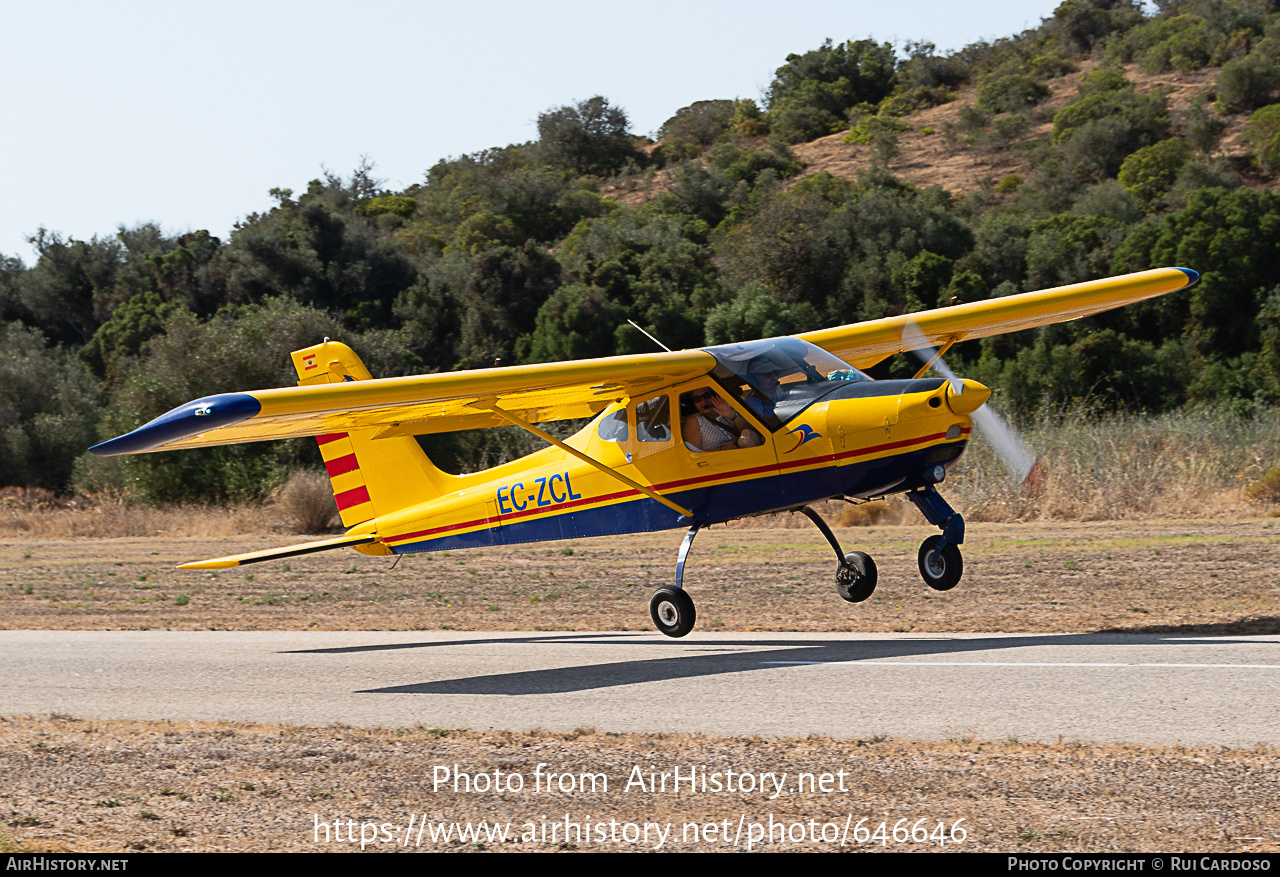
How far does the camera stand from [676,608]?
12.3 meters

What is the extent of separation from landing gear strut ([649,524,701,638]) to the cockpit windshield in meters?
1.42

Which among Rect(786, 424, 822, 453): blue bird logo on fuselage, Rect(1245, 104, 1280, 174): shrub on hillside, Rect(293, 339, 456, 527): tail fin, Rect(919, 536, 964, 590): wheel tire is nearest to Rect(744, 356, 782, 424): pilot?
Rect(786, 424, 822, 453): blue bird logo on fuselage

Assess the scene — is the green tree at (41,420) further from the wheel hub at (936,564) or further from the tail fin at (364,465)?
the wheel hub at (936,564)

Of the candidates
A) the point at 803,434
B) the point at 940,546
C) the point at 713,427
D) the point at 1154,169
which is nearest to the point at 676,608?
the point at 713,427

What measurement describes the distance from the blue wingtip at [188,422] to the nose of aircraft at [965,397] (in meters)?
5.52

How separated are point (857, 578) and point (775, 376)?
245 cm

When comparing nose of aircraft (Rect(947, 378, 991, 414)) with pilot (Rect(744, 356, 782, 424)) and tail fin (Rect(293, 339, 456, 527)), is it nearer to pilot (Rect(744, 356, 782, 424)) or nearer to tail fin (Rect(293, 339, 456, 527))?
pilot (Rect(744, 356, 782, 424))

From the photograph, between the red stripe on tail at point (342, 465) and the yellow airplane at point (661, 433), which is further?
the red stripe on tail at point (342, 465)

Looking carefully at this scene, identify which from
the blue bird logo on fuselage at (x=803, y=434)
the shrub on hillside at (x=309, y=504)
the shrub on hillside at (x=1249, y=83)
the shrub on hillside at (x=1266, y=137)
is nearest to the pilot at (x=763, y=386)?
the blue bird logo on fuselage at (x=803, y=434)

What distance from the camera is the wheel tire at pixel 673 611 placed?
12227 millimetres

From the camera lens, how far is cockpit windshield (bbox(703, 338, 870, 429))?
11.5 metres

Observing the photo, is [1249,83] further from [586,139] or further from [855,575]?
[855,575]

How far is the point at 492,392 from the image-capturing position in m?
11.0

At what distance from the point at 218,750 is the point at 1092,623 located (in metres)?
8.49
